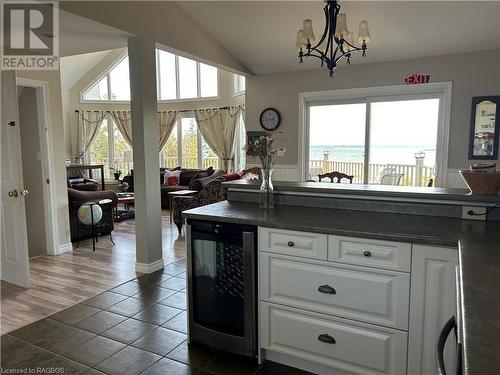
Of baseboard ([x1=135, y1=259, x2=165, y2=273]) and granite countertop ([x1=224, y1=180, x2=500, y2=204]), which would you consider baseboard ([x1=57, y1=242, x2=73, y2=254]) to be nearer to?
baseboard ([x1=135, y1=259, x2=165, y2=273])

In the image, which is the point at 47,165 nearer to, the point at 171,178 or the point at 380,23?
the point at 171,178

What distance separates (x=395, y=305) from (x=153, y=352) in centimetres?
157

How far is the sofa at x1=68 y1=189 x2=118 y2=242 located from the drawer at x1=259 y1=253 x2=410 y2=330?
12.5 ft

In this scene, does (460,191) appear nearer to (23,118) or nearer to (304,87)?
(304,87)

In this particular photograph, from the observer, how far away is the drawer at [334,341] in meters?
1.86

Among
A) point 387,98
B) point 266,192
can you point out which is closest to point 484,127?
point 387,98

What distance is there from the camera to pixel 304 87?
5996 mm

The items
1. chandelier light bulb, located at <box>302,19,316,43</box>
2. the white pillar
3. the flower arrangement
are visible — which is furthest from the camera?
the white pillar

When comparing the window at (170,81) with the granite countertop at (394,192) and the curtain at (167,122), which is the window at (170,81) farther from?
the granite countertop at (394,192)

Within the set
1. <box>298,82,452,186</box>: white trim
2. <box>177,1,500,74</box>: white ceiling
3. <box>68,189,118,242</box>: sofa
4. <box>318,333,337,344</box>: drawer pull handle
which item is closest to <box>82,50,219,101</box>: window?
<box>298,82,452,186</box>: white trim

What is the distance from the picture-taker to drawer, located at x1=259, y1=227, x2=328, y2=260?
198 centimetres

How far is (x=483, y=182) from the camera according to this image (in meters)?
2.14

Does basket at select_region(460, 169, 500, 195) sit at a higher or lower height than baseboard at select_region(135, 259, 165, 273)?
higher

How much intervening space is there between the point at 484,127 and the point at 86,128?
362 inches
